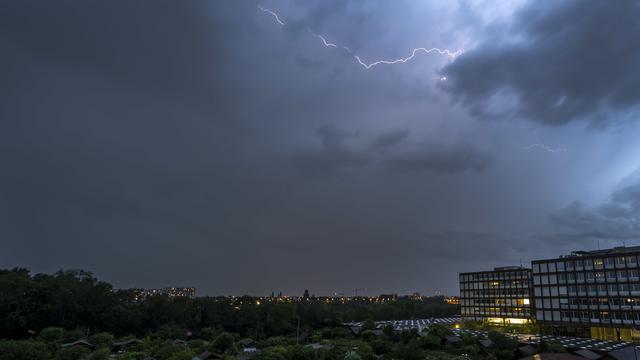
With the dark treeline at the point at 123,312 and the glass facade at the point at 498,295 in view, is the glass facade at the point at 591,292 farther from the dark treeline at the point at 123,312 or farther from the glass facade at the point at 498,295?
the dark treeline at the point at 123,312

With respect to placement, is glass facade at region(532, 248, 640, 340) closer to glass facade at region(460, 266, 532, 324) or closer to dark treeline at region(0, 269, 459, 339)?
glass facade at region(460, 266, 532, 324)

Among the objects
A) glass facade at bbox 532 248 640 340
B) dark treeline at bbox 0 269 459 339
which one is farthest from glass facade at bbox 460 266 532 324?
dark treeline at bbox 0 269 459 339

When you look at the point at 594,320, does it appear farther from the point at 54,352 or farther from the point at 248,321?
the point at 54,352

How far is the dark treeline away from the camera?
216 ft

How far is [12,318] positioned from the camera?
62875 millimetres

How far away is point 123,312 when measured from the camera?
71.4 metres

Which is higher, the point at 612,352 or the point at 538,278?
the point at 538,278

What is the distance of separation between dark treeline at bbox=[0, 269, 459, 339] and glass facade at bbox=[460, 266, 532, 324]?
3640cm

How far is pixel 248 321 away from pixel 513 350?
1959 inches

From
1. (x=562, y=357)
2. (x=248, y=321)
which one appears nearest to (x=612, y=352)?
(x=562, y=357)

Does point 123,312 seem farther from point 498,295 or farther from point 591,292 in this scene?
point 498,295

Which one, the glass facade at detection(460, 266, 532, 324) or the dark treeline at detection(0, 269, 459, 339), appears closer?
the dark treeline at detection(0, 269, 459, 339)

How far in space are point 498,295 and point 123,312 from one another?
78197 mm

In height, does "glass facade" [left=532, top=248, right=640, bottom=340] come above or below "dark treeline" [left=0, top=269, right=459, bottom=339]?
above
